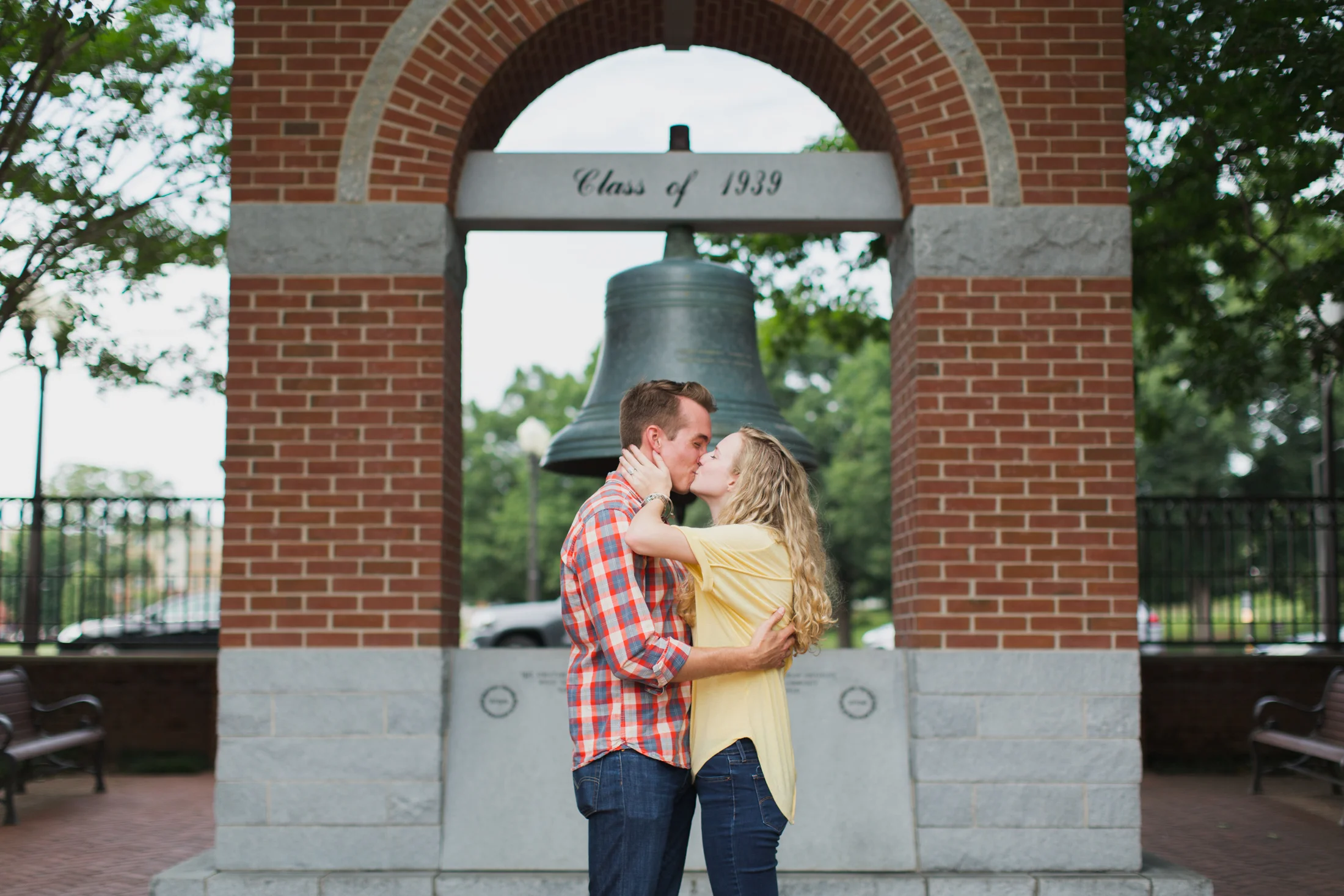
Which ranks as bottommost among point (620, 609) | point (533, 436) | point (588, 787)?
point (588, 787)

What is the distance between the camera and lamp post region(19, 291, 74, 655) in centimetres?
1021

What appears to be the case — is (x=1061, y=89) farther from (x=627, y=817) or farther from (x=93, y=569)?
(x=93, y=569)

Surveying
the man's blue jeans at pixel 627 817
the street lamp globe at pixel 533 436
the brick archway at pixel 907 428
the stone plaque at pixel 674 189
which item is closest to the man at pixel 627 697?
the man's blue jeans at pixel 627 817

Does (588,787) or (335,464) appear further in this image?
(335,464)

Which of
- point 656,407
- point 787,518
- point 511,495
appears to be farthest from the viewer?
point 511,495

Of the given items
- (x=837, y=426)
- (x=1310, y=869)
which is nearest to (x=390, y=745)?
(x=1310, y=869)

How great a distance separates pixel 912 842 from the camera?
5.57 m

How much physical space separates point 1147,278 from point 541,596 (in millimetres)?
32462

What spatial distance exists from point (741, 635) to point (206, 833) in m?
6.46

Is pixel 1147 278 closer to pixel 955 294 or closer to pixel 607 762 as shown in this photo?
pixel 955 294

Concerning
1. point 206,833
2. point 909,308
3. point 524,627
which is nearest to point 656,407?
point 909,308

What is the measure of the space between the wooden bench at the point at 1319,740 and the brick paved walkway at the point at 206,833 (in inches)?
6.9

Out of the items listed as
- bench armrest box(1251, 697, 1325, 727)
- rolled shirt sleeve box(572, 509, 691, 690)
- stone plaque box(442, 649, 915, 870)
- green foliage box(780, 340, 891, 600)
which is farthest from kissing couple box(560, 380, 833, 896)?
green foliage box(780, 340, 891, 600)

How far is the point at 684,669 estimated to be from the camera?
319cm
